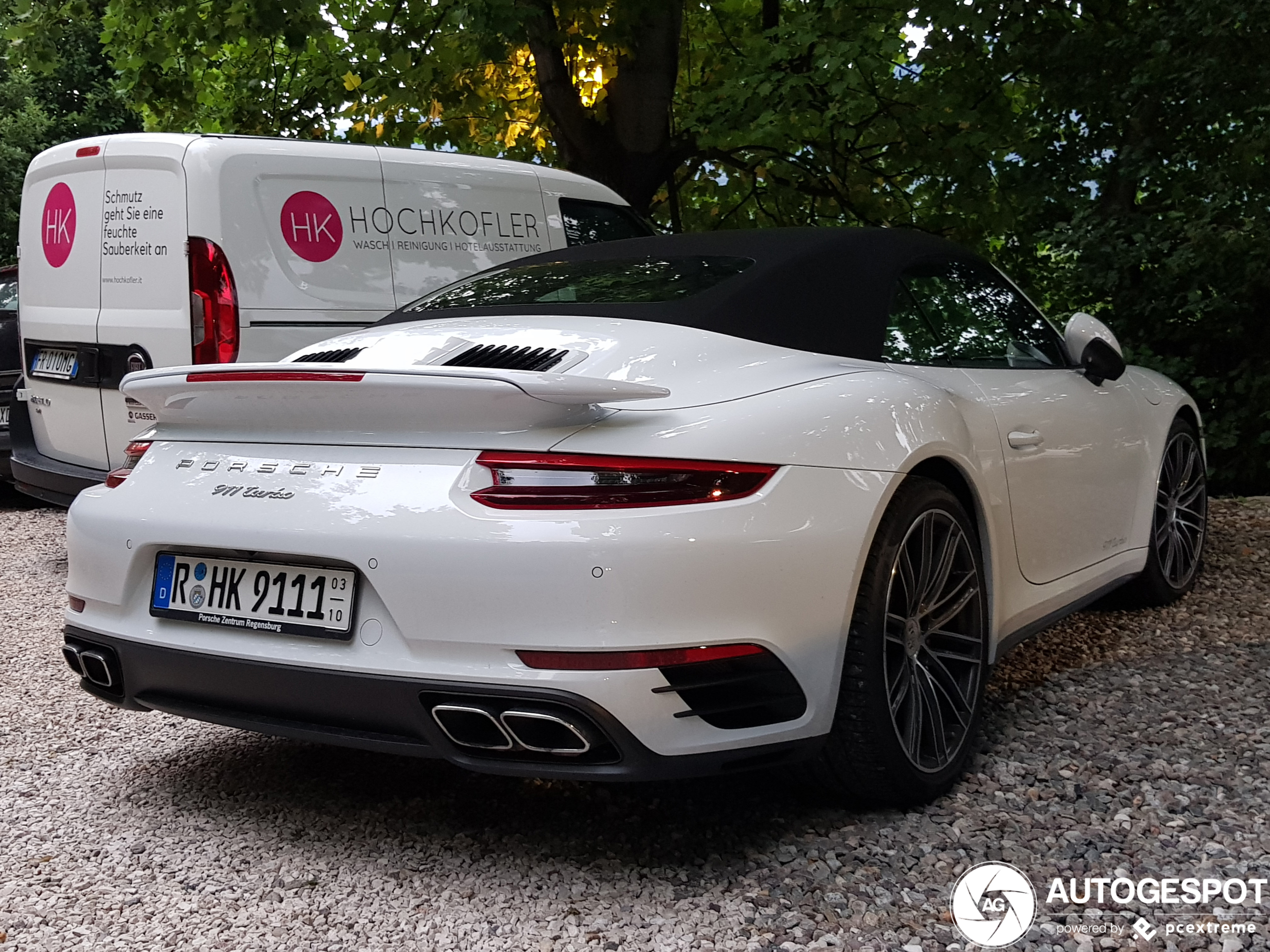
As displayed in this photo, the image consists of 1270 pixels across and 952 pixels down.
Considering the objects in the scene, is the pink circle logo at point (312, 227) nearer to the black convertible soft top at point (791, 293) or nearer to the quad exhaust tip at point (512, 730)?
the black convertible soft top at point (791, 293)

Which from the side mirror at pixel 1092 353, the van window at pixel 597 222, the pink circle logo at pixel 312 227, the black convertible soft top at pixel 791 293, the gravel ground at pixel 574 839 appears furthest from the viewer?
the van window at pixel 597 222

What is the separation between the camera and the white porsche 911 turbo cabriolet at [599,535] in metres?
2.55

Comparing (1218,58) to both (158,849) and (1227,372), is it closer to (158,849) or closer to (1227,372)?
(1227,372)

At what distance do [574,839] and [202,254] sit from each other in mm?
3665

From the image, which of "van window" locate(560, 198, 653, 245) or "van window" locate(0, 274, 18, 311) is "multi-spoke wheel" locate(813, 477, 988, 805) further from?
"van window" locate(0, 274, 18, 311)

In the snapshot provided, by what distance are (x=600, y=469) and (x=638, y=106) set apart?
8.60 metres

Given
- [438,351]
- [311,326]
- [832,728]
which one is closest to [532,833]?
[832,728]

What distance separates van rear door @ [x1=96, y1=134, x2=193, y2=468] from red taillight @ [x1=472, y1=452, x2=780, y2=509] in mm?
3582

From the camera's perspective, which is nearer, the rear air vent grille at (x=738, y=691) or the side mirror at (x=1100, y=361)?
the rear air vent grille at (x=738, y=691)

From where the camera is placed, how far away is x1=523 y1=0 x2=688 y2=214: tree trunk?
10422mm

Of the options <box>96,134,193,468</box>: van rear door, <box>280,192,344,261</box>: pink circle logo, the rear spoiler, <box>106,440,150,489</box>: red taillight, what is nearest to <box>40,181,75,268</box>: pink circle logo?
<box>96,134,193,468</box>: van rear door

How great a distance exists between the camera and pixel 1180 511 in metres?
5.42

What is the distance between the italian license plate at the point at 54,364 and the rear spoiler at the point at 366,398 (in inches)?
140

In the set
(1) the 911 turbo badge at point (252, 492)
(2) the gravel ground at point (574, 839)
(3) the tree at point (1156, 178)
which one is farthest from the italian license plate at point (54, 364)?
(3) the tree at point (1156, 178)
